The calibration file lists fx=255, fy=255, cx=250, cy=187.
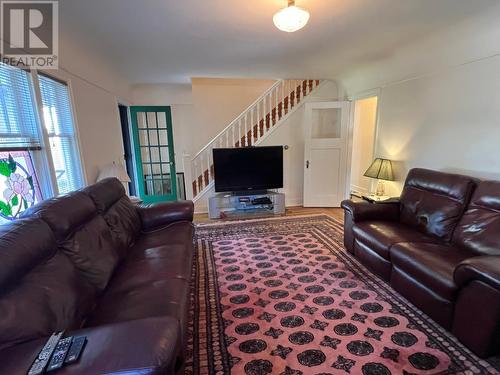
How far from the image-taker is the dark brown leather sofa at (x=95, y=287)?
0.91 meters

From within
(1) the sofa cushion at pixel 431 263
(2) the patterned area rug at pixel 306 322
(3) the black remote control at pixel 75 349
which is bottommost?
(2) the patterned area rug at pixel 306 322

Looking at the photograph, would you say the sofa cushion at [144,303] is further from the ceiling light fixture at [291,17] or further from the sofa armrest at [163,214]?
the ceiling light fixture at [291,17]

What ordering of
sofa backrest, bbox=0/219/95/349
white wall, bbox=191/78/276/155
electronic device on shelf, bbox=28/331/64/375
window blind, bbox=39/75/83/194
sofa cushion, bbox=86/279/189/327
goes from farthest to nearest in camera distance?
white wall, bbox=191/78/276/155
window blind, bbox=39/75/83/194
sofa cushion, bbox=86/279/189/327
sofa backrest, bbox=0/219/95/349
electronic device on shelf, bbox=28/331/64/375

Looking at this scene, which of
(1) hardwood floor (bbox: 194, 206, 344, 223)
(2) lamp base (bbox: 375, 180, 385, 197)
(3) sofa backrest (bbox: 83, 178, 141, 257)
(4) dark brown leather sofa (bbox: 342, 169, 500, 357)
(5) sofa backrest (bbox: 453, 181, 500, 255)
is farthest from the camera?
(1) hardwood floor (bbox: 194, 206, 344, 223)

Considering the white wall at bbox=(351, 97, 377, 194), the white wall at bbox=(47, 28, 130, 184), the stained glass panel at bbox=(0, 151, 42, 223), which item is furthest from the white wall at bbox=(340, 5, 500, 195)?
the stained glass panel at bbox=(0, 151, 42, 223)

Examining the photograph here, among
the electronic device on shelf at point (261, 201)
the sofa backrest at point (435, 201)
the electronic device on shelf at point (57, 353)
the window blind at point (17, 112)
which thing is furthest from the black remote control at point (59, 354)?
the electronic device on shelf at point (261, 201)

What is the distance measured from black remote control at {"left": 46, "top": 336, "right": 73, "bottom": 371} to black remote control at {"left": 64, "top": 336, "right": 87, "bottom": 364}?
1 centimetres

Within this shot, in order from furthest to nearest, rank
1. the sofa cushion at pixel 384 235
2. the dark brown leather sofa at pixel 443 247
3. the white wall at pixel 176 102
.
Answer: the white wall at pixel 176 102, the sofa cushion at pixel 384 235, the dark brown leather sofa at pixel 443 247

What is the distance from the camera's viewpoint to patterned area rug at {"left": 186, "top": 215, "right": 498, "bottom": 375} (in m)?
1.53

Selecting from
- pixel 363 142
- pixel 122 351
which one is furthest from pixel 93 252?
pixel 363 142

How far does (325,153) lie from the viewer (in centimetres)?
477

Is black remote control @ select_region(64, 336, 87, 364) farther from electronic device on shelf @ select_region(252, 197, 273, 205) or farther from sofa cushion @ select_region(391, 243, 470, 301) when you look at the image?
electronic device on shelf @ select_region(252, 197, 273, 205)

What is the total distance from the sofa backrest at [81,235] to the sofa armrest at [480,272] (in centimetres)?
224

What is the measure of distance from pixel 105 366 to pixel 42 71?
8.51ft
